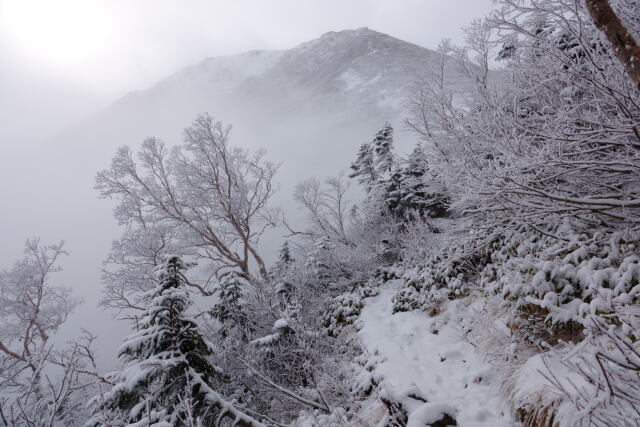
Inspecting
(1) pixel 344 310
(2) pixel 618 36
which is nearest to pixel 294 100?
(1) pixel 344 310

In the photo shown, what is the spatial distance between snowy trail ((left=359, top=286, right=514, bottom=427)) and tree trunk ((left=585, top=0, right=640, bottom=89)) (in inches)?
126

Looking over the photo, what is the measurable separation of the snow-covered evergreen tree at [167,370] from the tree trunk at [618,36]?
17.5ft

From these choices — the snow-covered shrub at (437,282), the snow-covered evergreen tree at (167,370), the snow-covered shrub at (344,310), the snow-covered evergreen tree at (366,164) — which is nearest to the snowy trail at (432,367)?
the snow-covered shrub at (437,282)

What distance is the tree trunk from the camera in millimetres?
1789

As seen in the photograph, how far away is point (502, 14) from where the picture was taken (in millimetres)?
3857

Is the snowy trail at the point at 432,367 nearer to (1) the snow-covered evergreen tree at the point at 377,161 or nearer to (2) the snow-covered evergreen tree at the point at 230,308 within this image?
(2) the snow-covered evergreen tree at the point at 230,308

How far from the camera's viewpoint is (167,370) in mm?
4762

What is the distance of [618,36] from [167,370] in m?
6.36

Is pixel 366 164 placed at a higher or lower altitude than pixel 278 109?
lower

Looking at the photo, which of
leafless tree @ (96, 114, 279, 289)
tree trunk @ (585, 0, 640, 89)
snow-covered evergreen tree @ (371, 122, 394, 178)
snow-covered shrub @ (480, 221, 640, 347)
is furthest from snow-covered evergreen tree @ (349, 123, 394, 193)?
tree trunk @ (585, 0, 640, 89)

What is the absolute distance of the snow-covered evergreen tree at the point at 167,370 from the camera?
174 inches

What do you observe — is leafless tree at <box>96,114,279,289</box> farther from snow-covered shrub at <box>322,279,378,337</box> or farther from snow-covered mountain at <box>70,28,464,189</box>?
snow-covered mountain at <box>70,28,464,189</box>

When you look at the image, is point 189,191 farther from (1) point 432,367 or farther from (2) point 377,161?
(1) point 432,367

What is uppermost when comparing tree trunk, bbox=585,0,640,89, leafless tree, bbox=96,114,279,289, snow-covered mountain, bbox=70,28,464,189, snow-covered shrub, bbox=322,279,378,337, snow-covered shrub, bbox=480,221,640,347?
snow-covered mountain, bbox=70,28,464,189
